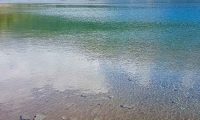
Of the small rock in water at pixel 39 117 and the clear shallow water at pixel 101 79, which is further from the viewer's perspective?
the clear shallow water at pixel 101 79

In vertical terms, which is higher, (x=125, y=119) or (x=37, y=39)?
(x=125, y=119)

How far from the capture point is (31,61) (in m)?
25.8

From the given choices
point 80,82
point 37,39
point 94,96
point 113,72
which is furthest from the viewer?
point 37,39

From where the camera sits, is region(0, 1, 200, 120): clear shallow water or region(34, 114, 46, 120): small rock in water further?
region(0, 1, 200, 120): clear shallow water

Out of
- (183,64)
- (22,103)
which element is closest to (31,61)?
(22,103)

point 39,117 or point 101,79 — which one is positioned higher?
point 39,117

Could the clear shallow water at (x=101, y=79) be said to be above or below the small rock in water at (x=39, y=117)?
below

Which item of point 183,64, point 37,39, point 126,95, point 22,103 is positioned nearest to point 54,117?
point 22,103

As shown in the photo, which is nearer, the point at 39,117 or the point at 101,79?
the point at 39,117

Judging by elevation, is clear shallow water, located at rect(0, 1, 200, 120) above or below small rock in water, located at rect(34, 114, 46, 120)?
below

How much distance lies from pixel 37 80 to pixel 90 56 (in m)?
8.35

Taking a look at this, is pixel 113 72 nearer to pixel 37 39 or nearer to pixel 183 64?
pixel 183 64

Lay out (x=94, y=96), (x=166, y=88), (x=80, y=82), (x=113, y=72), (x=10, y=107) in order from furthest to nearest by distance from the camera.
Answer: (x=113, y=72)
(x=80, y=82)
(x=166, y=88)
(x=94, y=96)
(x=10, y=107)

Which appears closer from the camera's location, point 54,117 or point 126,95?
point 54,117
